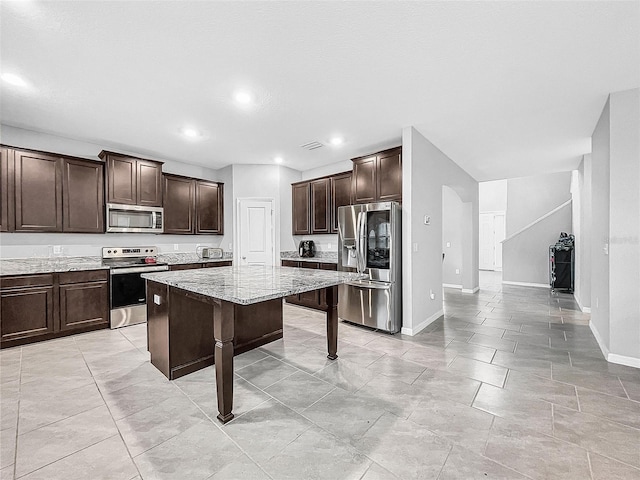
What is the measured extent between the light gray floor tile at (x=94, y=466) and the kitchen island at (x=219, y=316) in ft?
1.89

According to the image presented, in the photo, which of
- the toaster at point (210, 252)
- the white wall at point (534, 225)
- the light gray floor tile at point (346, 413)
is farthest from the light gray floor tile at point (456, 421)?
the white wall at point (534, 225)

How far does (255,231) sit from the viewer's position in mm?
5812

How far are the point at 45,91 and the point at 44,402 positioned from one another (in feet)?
9.47

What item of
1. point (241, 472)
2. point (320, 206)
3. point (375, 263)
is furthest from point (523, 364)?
point (320, 206)

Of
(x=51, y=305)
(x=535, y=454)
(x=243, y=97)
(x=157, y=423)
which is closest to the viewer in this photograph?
(x=535, y=454)

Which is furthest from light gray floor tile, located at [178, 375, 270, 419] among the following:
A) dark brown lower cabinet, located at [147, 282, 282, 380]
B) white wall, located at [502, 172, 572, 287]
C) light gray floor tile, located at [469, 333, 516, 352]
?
white wall, located at [502, 172, 572, 287]

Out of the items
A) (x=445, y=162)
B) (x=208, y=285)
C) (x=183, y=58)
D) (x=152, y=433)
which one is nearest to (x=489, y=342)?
(x=445, y=162)

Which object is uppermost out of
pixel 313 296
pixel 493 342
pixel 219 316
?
pixel 219 316

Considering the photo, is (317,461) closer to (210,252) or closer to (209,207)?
(210,252)

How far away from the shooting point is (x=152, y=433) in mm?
1919

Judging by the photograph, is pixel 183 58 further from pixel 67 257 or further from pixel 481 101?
pixel 67 257

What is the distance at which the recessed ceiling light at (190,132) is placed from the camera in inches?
155

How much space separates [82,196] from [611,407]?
6.20 metres

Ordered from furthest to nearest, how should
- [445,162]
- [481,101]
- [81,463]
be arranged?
[445,162] < [481,101] < [81,463]
